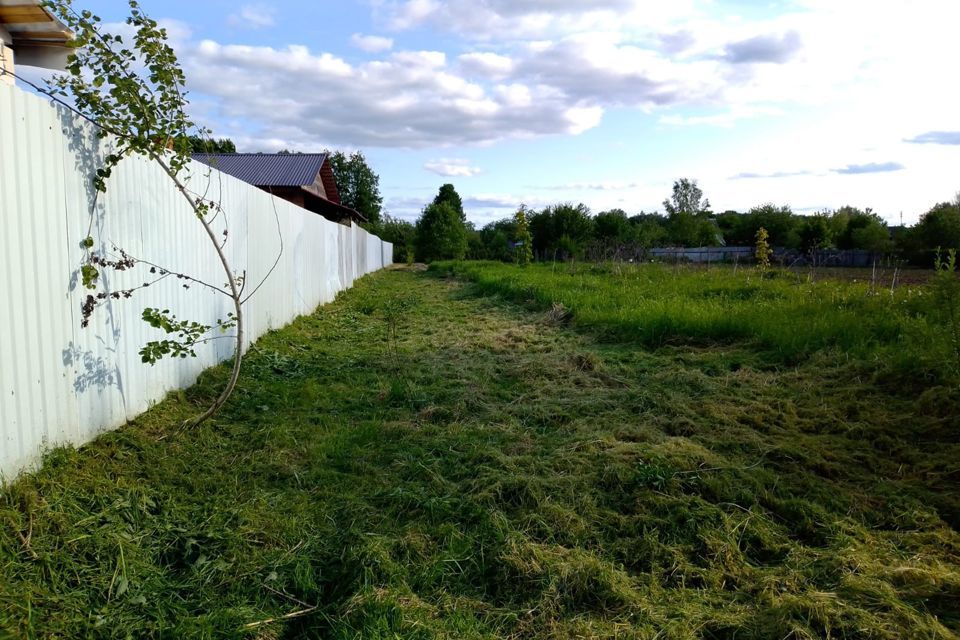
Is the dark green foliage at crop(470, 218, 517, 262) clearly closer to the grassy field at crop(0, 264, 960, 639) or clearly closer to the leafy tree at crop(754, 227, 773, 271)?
the leafy tree at crop(754, 227, 773, 271)

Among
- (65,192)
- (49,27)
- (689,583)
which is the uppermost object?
(49,27)

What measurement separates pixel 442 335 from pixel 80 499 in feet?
18.8

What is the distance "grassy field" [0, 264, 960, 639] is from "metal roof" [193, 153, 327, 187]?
19.9 metres

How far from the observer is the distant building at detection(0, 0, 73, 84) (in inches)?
207

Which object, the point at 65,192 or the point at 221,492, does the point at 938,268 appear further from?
the point at 65,192

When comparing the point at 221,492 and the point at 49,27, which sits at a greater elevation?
the point at 49,27

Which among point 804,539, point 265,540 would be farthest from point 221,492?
point 804,539

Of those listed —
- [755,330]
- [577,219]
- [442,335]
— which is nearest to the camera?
[755,330]

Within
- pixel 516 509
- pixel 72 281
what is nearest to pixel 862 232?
pixel 516 509

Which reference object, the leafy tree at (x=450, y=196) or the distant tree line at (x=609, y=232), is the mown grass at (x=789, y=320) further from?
the leafy tree at (x=450, y=196)

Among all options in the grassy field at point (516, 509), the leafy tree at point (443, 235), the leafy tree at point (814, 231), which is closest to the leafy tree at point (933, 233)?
the leafy tree at point (814, 231)

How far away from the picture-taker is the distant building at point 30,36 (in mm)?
5262

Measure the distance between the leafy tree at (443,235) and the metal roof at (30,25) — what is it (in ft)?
127

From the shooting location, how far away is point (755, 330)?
6.72 metres
